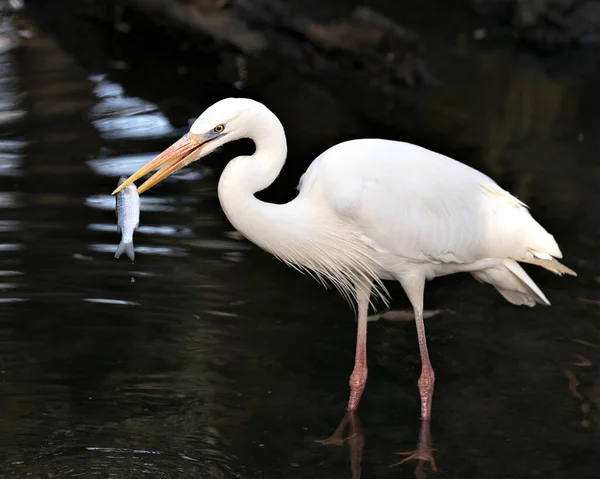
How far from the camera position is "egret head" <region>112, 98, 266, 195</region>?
3.95m

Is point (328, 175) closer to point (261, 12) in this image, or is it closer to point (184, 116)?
point (184, 116)

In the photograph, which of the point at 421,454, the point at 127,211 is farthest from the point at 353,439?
the point at 127,211

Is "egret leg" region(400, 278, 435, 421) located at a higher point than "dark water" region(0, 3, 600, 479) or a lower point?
higher

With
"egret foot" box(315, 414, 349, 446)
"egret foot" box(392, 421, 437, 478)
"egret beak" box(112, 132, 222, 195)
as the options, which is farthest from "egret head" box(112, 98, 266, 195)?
"egret foot" box(392, 421, 437, 478)

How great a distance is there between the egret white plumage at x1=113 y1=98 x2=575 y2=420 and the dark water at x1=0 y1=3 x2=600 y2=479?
38 centimetres

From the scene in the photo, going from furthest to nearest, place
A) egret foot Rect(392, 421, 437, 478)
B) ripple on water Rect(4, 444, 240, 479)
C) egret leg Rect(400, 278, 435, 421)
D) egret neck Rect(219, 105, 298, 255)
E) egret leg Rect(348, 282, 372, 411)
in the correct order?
egret leg Rect(348, 282, 372, 411)
egret leg Rect(400, 278, 435, 421)
egret foot Rect(392, 421, 437, 478)
egret neck Rect(219, 105, 298, 255)
ripple on water Rect(4, 444, 240, 479)

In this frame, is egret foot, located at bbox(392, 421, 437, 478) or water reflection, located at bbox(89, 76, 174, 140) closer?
egret foot, located at bbox(392, 421, 437, 478)

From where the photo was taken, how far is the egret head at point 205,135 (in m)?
3.95

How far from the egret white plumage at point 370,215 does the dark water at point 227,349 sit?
0.38m

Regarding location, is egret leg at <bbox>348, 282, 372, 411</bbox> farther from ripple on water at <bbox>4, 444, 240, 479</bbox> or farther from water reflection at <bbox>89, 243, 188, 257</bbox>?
water reflection at <bbox>89, 243, 188, 257</bbox>

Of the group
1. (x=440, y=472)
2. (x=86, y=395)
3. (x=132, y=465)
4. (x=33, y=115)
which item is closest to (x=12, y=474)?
(x=132, y=465)

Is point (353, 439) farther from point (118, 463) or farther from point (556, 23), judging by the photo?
point (556, 23)

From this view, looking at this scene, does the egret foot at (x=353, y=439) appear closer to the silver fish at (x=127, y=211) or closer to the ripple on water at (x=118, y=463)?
the ripple on water at (x=118, y=463)

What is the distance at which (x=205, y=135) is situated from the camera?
3967mm
